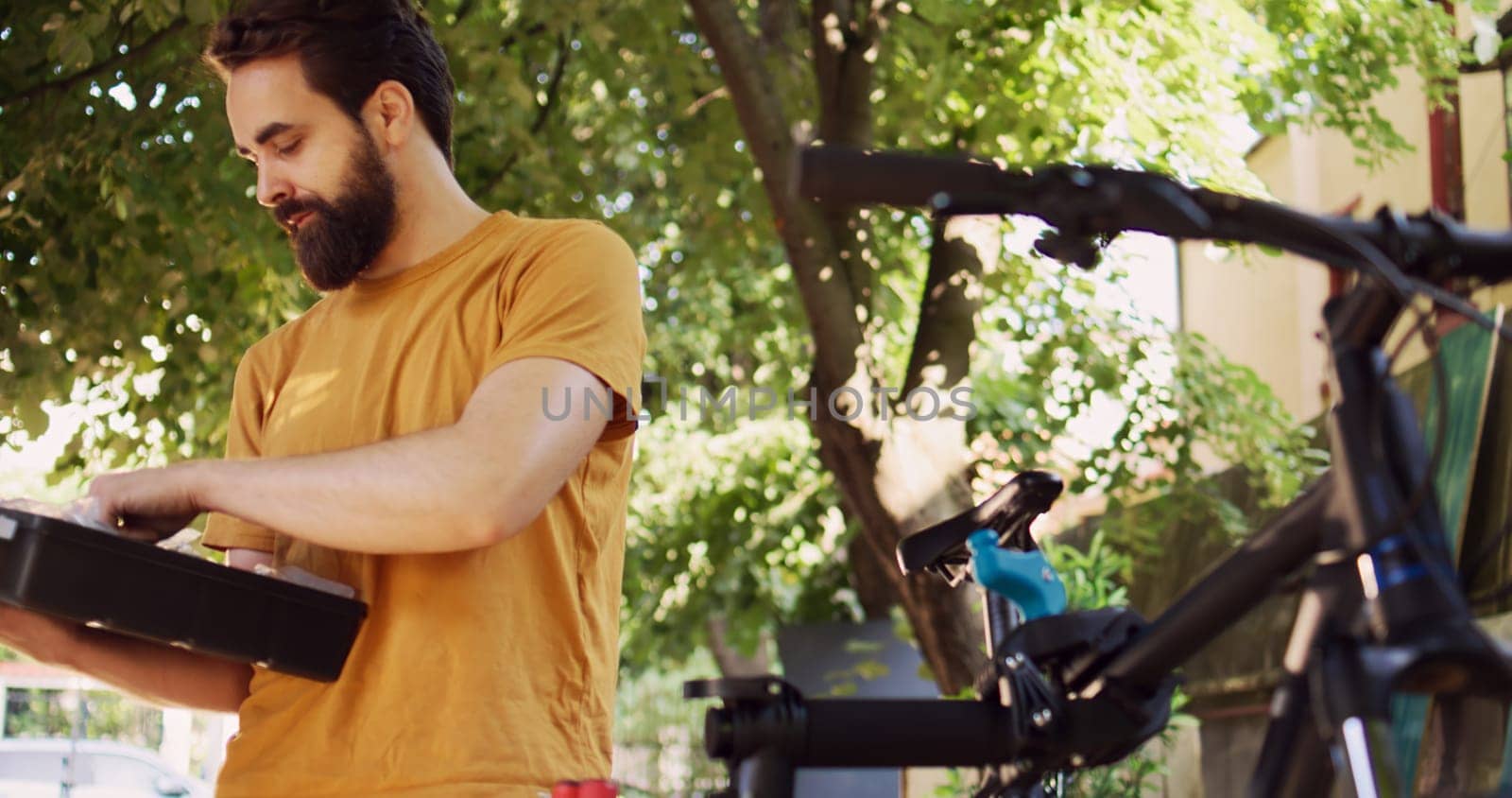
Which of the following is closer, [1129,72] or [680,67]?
[1129,72]

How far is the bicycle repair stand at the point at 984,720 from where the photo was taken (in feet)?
3.77

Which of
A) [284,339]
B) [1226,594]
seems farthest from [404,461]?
[1226,594]

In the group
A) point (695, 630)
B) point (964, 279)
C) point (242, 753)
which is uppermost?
point (964, 279)

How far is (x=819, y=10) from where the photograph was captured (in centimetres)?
714

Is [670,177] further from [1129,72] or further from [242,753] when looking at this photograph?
[242,753]

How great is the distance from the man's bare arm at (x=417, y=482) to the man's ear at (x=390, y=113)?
46 cm

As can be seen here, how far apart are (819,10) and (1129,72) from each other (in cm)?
148

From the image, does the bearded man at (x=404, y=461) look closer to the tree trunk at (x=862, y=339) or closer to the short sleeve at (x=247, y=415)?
the short sleeve at (x=247, y=415)

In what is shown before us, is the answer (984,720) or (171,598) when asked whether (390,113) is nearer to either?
(171,598)

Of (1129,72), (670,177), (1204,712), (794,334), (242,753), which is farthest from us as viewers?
(1204,712)

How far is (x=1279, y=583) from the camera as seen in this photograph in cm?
114

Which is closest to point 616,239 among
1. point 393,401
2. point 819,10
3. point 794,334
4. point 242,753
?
point 393,401

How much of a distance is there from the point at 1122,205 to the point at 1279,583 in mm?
311

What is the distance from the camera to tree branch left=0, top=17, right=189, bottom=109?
5.23m
